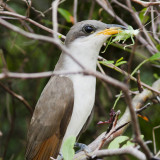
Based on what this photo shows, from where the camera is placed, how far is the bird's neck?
96.8 inches

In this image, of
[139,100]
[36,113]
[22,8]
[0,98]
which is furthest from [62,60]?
[0,98]

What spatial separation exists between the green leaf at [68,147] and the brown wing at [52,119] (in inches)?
31.4

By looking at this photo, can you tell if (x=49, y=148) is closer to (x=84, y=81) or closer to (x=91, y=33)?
(x=84, y=81)

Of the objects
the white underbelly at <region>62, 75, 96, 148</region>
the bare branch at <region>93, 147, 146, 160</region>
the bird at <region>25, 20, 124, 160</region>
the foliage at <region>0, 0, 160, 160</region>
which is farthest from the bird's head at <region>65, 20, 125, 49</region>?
the bare branch at <region>93, 147, 146, 160</region>

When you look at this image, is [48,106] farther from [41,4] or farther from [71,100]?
[41,4]

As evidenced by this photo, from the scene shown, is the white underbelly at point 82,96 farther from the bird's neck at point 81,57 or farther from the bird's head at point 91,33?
the bird's head at point 91,33

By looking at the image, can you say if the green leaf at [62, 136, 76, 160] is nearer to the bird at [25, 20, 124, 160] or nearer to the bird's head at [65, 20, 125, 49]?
the bird at [25, 20, 124, 160]

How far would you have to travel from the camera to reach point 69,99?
2.48m

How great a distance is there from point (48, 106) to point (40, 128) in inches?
6.8

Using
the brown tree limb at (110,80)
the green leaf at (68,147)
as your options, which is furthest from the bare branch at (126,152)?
the green leaf at (68,147)

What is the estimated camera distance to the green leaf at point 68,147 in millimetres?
1671

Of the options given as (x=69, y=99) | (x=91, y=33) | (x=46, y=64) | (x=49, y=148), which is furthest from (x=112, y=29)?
(x=46, y=64)

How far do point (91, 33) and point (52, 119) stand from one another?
2.14 ft

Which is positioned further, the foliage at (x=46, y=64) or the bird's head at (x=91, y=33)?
the foliage at (x=46, y=64)
